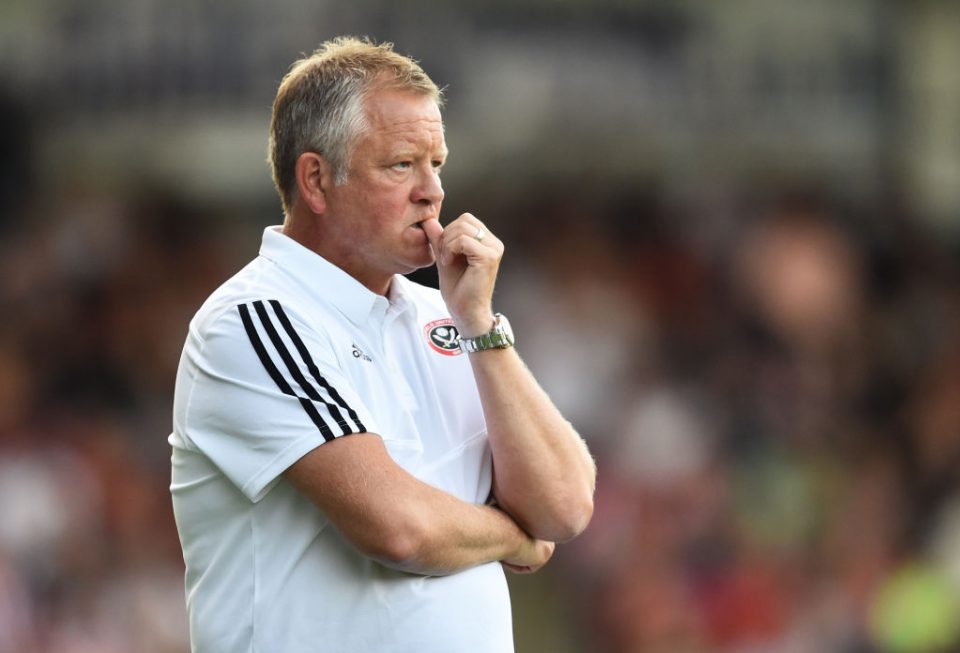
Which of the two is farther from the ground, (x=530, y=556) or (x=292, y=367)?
(x=292, y=367)

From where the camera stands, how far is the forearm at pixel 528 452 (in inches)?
124

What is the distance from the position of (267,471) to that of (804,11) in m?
8.66

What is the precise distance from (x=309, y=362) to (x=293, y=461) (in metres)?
0.21

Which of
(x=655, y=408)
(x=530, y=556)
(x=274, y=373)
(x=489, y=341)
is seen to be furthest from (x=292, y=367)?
(x=655, y=408)

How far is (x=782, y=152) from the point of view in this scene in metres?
11.1

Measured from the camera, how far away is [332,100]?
3.17 m

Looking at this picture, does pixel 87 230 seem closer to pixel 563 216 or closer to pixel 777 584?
pixel 563 216

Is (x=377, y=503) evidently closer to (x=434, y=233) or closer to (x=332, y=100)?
(x=434, y=233)

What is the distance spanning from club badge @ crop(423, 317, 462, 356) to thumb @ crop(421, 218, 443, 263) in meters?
0.22

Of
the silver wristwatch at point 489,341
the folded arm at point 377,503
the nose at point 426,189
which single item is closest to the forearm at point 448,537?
the folded arm at point 377,503

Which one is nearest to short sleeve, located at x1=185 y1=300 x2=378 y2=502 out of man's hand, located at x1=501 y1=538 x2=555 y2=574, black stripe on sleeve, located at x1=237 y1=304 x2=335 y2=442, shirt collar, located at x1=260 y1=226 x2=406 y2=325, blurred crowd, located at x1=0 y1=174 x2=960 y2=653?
black stripe on sleeve, located at x1=237 y1=304 x2=335 y2=442

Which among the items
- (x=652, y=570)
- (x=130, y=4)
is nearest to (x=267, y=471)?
(x=652, y=570)

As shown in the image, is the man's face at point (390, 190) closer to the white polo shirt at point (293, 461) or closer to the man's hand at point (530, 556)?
the white polo shirt at point (293, 461)

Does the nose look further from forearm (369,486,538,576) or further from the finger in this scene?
forearm (369,486,538,576)
